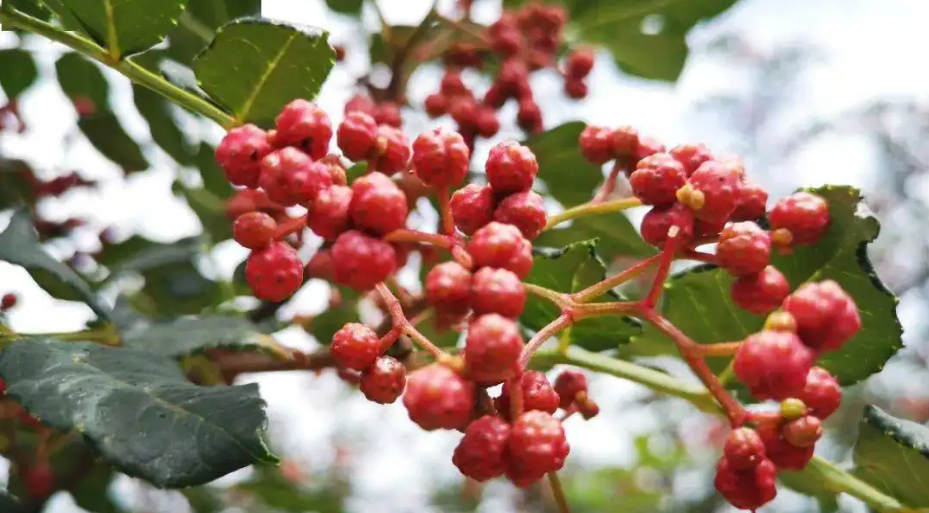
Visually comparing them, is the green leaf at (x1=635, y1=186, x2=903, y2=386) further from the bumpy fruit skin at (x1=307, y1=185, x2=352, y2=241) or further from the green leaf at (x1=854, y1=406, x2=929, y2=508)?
the bumpy fruit skin at (x1=307, y1=185, x2=352, y2=241)

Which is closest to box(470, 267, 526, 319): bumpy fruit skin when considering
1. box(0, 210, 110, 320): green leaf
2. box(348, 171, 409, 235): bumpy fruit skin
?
box(348, 171, 409, 235): bumpy fruit skin

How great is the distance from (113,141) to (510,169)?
47.7 inches

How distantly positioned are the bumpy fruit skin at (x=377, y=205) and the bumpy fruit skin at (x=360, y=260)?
0.04ft

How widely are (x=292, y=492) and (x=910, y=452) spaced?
137 centimetres

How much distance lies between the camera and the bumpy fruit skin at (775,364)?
641 mm

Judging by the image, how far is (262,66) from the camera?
92cm

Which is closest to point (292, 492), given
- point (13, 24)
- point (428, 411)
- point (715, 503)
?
point (13, 24)

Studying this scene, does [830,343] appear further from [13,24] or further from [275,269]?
[13,24]

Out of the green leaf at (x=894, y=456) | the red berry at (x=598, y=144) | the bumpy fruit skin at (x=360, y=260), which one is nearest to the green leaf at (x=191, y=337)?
the bumpy fruit skin at (x=360, y=260)

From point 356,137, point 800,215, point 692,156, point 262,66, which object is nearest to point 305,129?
point 356,137

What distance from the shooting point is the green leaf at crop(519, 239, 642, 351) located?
100cm

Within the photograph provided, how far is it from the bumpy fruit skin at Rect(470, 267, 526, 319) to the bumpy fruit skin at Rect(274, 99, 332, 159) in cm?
26

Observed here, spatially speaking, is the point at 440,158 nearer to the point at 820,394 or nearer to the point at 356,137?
the point at 356,137

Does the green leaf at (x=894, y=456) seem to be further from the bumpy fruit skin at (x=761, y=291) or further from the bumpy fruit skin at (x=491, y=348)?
the bumpy fruit skin at (x=491, y=348)
